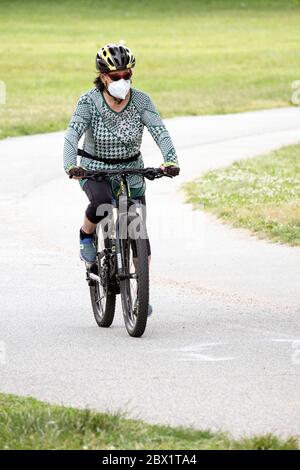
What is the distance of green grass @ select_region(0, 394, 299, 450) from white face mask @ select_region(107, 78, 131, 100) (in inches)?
117

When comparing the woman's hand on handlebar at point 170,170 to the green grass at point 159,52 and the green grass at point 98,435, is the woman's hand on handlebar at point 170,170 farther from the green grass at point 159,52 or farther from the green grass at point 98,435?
the green grass at point 159,52

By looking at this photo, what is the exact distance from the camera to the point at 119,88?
930cm

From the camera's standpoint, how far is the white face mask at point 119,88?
9289mm

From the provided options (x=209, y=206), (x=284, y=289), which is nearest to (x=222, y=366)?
(x=284, y=289)

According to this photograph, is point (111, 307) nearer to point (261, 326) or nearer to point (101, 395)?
point (261, 326)

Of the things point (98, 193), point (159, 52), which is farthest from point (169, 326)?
point (159, 52)

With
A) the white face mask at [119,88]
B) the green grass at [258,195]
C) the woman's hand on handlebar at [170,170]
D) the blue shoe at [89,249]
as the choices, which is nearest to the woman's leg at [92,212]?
the blue shoe at [89,249]

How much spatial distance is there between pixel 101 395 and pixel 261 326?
2.39 metres

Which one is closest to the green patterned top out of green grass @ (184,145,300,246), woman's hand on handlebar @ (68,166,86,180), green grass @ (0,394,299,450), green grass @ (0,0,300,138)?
woman's hand on handlebar @ (68,166,86,180)

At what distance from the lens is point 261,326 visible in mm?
9719

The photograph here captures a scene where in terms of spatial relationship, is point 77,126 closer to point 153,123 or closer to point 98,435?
point 153,123

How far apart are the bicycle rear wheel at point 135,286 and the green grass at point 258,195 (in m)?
4.71

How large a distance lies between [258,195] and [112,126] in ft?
27.4

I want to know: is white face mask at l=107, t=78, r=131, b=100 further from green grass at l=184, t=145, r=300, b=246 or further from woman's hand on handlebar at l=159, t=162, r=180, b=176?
green grass at l=184, t=145, r=300, b=246
